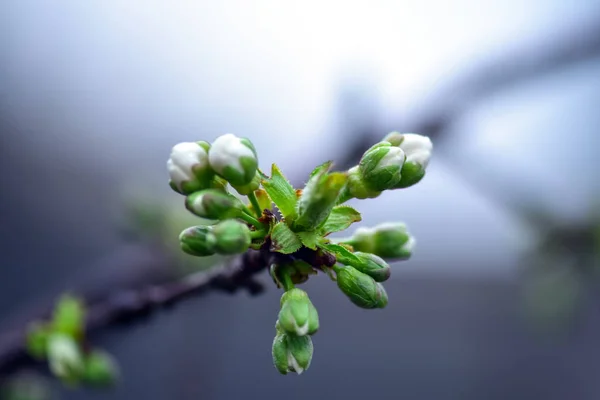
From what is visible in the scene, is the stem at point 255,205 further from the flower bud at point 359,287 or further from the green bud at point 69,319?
→ the green bud at point 69,319

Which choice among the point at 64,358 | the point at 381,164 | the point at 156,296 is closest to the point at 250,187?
the point at 381,164

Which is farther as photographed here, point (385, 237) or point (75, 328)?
point (75, 328)

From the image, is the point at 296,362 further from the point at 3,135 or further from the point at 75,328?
the point at 3,135

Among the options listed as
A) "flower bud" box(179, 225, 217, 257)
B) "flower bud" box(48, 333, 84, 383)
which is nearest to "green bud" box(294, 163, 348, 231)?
"flower bud" box(179, 225, 217, 257)

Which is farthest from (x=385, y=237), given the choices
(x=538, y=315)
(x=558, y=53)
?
(x=538, y=315)

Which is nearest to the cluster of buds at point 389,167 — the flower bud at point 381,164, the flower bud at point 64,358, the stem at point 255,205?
the flower bud at point 381,164

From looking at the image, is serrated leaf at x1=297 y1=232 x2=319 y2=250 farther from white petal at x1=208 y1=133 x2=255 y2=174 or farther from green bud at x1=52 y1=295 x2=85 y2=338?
green bud at x1=52 y1=295 x2=85 y2=338
